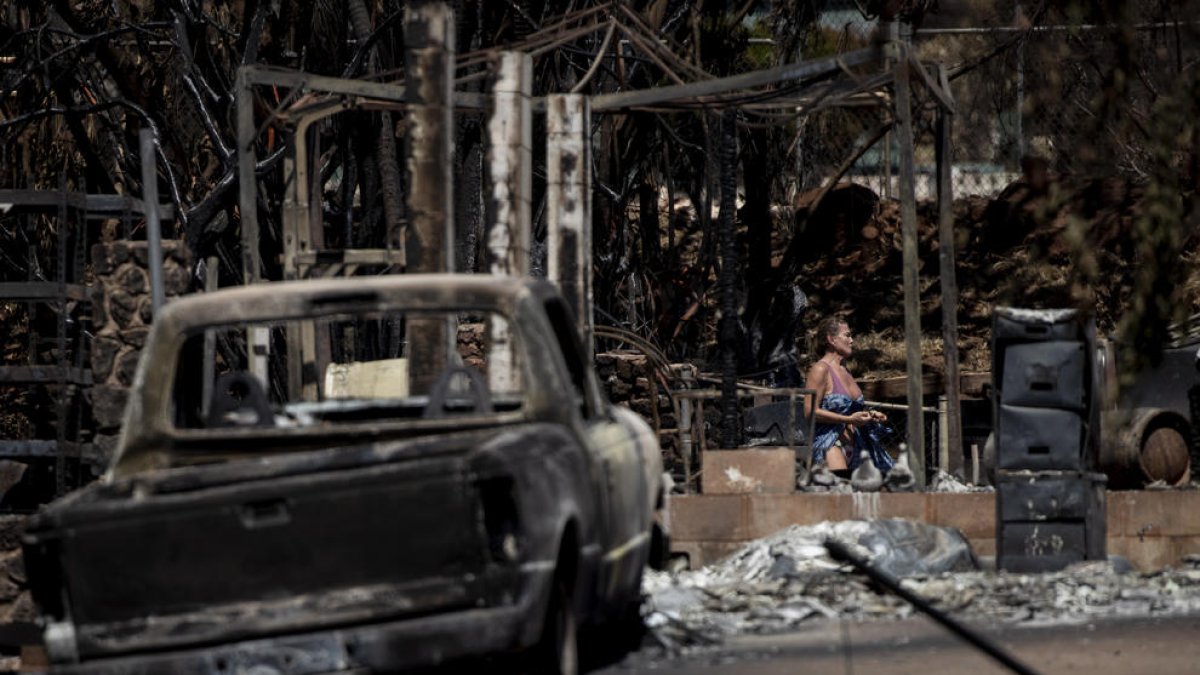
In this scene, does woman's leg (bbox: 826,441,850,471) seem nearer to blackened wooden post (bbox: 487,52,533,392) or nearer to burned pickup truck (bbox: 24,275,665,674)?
blackened wooden post (bbox: 487,52,533,392)

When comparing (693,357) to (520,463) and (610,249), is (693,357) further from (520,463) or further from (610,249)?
(520,463)

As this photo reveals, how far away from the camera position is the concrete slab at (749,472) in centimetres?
→ 1521

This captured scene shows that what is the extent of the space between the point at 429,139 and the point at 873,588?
Result: 3.70 meters

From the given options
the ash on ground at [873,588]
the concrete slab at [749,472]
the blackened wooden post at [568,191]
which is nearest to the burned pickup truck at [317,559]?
the ash on ground at [873,588]

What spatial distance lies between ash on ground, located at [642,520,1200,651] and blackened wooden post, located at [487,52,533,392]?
237cm

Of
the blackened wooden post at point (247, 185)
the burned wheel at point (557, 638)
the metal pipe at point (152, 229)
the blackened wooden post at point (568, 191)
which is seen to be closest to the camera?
the burned wheel at point (557, 638)

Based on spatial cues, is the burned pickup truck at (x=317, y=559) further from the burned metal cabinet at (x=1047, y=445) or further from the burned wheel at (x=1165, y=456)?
the burned wheel at (x=1165, y=456)

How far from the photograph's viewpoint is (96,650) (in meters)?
7.93

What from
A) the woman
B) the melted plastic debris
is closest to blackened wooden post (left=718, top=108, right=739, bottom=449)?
the woman

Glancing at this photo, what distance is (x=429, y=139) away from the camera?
1384cm

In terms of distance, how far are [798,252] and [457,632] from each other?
27586 millimetres

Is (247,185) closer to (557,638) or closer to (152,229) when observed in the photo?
(152,229)

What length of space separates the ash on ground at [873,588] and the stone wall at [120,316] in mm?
3672

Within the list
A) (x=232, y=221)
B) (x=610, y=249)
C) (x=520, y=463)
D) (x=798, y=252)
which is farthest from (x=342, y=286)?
(x=798, y=252)
